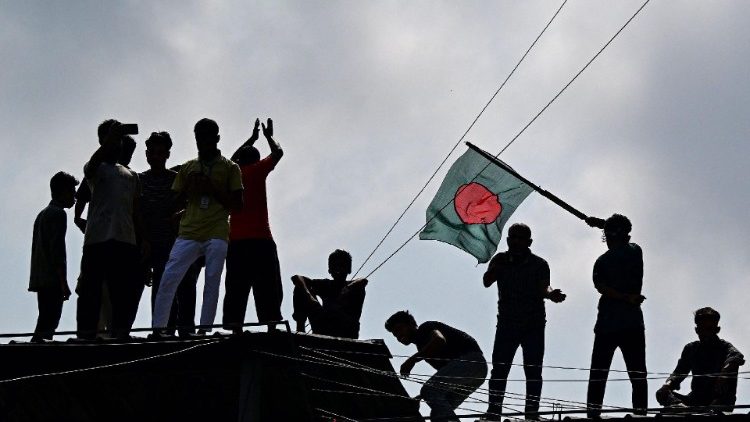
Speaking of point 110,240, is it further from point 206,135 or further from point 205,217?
point 206,135

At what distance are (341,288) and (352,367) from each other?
6.65 ft

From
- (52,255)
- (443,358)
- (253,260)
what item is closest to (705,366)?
(443,358)

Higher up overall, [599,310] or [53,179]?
[53,179]

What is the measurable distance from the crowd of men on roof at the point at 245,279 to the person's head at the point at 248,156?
0.04 ft

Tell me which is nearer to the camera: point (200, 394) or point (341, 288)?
point (200, 394)

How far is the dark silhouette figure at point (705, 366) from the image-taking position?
12.9m

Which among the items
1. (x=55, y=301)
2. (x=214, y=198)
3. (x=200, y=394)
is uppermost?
(x=214, y=198)

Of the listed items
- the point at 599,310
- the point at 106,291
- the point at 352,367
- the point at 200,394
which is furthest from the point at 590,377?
the point at 106,291

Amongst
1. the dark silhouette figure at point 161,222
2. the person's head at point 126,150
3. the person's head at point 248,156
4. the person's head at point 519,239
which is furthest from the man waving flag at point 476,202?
the person's head at point 126,150

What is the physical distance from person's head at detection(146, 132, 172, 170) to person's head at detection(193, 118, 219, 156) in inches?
33.3

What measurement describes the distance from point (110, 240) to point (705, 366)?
17.2 feet

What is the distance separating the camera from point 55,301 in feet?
42.2

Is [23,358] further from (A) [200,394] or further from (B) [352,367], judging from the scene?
(B) [352,367]

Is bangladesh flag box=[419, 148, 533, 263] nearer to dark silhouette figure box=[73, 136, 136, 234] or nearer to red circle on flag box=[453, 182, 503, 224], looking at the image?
red circle on flag box=[453, 182, 503, 224]
